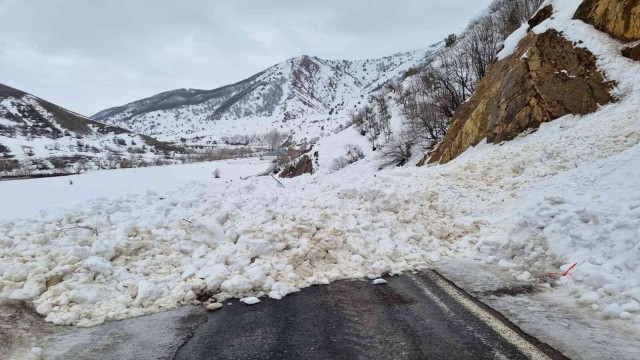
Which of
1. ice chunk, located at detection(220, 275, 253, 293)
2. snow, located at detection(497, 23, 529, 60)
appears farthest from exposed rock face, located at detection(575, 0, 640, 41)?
ice chunk, located at detection(220, 275, 253, 293)

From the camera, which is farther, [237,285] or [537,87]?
[537,87]

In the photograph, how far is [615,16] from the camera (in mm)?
12797

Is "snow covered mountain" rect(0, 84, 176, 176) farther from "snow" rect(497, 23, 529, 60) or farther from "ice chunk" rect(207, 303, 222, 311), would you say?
"ice chunk" rect(207, 303, 222, 311)

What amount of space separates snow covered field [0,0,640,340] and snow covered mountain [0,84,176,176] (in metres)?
109

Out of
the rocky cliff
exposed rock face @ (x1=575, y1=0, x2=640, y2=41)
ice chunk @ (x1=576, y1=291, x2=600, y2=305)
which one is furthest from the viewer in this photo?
the rocky cliff

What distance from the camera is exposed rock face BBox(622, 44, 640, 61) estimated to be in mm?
11749

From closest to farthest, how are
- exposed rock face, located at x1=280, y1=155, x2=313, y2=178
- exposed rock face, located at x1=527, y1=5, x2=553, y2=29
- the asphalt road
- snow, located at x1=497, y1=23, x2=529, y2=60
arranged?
the asphalt road < exposed rock face, located at x1=527, y1=5, x2=553, y2=29 < snow, located at x1=497, y1=23, x2=529, y2=60 < exposed rock face, located at x1=280, y1=155, x2=313, y2=178

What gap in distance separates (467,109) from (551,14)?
5.22 metres

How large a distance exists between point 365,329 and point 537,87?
530 inches

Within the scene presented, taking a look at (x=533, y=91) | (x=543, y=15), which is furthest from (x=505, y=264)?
(x=543, y=15)

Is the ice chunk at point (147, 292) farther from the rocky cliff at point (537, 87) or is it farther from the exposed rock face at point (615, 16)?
the exposed rock face at point (615, 16)

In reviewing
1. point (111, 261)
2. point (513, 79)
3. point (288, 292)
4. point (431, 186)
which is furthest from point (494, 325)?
point (513, 79)

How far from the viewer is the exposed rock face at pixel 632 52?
1175cm

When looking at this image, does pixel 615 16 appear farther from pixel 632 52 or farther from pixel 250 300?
pixel 250 300
